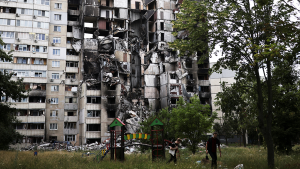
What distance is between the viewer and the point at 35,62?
59.2 metres

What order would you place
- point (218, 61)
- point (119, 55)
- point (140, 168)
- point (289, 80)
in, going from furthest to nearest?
point (119, 55) → point (289, 80) → point (218, 61) → point (140, 168)

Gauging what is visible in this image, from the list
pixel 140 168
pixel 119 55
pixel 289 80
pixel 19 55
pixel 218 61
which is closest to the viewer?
pixel 140 168

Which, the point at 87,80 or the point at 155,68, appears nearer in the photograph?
the point at 87,80

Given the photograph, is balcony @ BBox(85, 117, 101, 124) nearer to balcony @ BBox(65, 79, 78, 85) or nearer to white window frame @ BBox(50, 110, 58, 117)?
white window frame @ BBox(50, 110, 58, 117)

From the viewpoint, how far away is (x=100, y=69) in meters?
59.6

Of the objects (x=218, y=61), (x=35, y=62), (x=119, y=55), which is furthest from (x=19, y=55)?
(x=218, y=61)

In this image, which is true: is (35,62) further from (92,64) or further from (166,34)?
(166,34)

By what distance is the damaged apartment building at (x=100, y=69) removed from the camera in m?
58.2

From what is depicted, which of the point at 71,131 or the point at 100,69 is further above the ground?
the point at 100,69

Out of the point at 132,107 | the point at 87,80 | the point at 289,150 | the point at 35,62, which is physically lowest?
the point at 289,150

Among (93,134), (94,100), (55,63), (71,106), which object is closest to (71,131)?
(71,106)

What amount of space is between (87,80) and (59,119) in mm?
10279

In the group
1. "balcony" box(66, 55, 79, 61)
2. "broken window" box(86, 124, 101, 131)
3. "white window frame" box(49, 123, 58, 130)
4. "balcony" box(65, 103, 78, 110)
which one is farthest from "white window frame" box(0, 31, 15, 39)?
"broken window" box(86, 124, 101, 131)

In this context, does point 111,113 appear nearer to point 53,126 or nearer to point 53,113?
point 53,113
